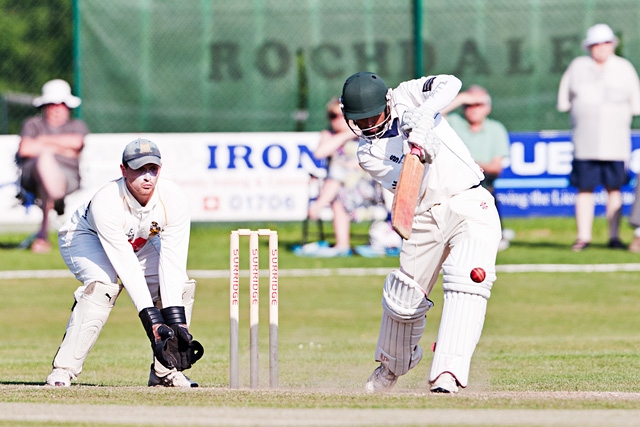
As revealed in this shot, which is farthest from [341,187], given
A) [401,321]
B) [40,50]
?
[401,321]

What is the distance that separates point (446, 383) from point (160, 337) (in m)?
1.54

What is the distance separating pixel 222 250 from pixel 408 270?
8791 millimetres

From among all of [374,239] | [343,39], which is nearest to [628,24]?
[343,39]

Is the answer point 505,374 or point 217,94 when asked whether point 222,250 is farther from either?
point 505,374

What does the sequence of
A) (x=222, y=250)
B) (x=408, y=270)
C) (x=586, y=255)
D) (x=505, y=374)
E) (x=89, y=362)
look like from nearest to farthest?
1. (x=408, y=270)
2. (x=505, y=374)
3. (x=89, y=362)
4. (x=586, y=255)
5. (x=222, y=250)

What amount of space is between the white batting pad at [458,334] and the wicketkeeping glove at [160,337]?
1395mm

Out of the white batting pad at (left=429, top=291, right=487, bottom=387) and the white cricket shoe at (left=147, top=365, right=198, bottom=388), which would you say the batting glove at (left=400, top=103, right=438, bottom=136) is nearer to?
the white batting pad at (left=429, top=291, right=487, bottom=387)

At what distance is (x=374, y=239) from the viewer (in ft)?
47.4

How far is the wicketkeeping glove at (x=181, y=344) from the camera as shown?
675 cm

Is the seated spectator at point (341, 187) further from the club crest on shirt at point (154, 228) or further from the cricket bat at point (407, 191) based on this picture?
the cricket bat at point (407, 191)

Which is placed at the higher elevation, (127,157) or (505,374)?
(127,157)

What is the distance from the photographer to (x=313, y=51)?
1686 centimetres

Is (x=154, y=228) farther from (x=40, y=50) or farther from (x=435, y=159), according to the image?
(x=40, y=50)

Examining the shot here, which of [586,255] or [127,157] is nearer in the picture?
[127,157]
